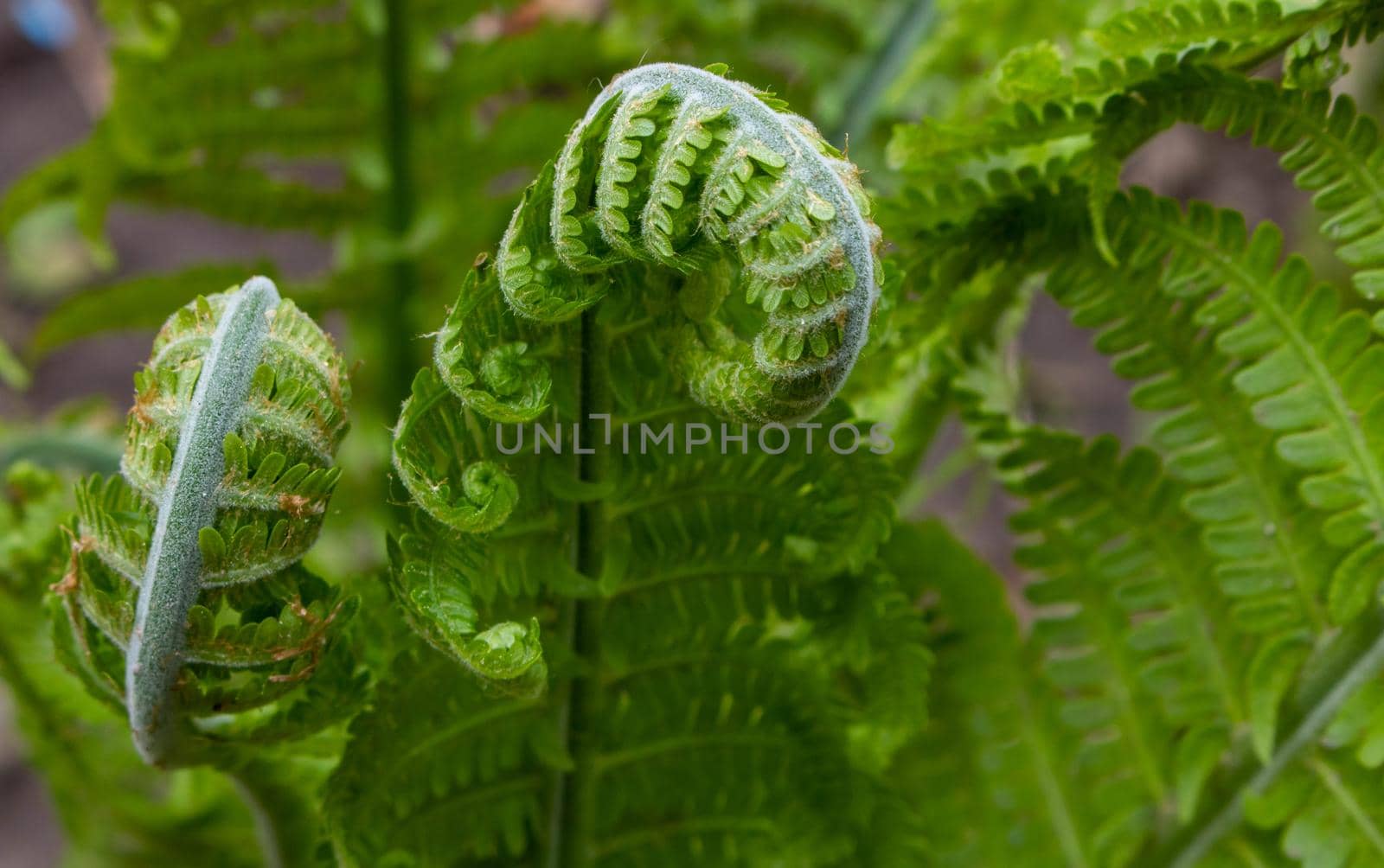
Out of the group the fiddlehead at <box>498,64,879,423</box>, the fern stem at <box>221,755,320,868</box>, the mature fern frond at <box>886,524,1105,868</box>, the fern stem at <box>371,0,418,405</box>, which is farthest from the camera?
the fern stem at <box>371,0,418,405</box>

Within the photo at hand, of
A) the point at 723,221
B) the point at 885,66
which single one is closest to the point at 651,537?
the point at 723,221

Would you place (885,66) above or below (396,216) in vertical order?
above

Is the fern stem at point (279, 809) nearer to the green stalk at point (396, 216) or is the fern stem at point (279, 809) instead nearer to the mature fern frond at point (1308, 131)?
the green stalk at point (396, 216)

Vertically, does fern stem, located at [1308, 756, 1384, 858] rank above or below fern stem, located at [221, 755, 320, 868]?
below

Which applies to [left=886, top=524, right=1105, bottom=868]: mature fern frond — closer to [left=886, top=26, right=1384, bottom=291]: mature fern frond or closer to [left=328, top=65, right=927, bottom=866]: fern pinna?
[left=328, top=65, right=927, bottom=866]: fern pinna

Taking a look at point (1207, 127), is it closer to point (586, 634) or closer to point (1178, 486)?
point (1178, 486)

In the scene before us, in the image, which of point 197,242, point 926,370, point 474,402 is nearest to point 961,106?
point 926,370

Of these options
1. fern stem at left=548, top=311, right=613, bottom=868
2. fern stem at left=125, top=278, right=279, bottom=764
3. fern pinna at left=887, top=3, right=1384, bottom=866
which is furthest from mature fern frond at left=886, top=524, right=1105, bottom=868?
fern stem at left=125, top=278, right=279, bottom=764
